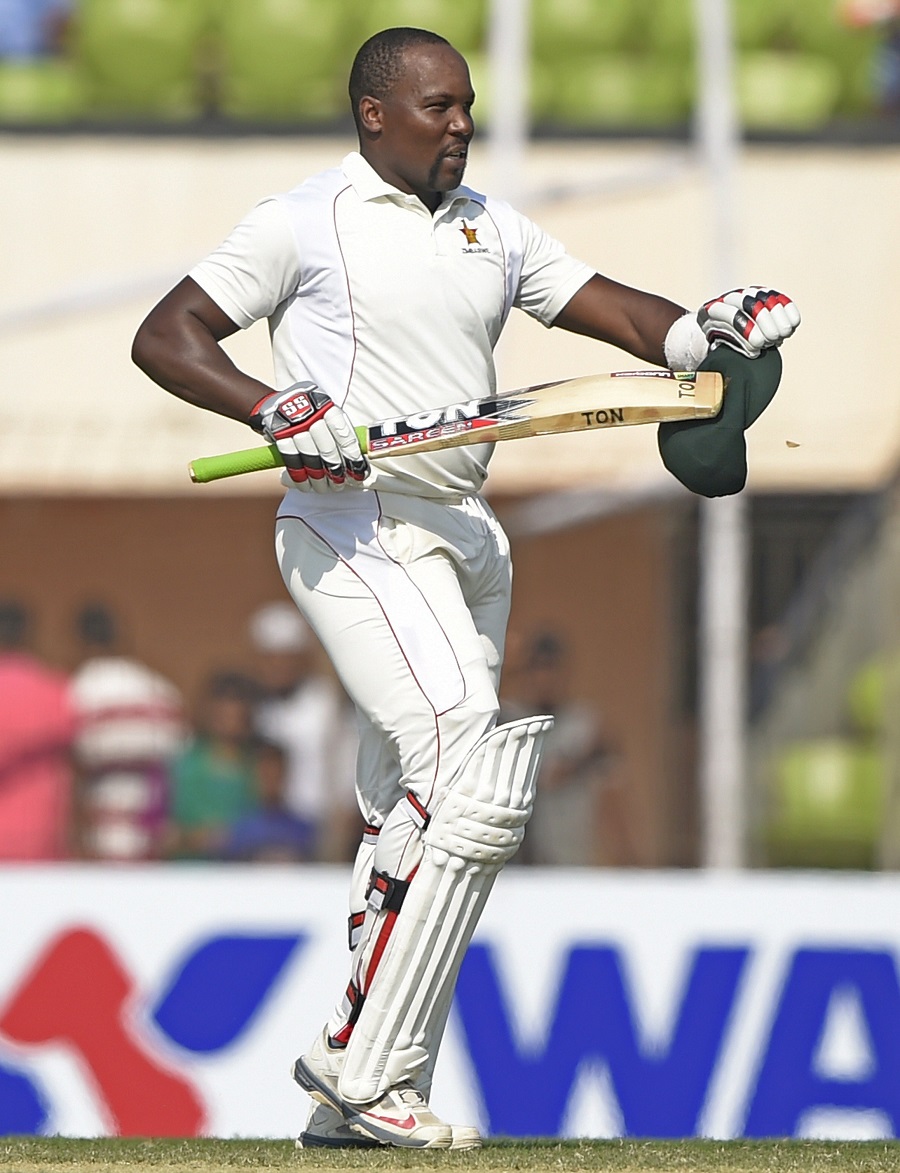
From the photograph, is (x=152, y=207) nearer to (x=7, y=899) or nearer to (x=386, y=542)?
(x=7, y=899)

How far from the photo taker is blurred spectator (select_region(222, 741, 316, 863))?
325 inches

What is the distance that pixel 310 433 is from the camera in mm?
3635

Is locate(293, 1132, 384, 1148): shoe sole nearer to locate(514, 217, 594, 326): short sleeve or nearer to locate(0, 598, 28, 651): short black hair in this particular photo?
locate(514, 217, 594, 326): short sleeve

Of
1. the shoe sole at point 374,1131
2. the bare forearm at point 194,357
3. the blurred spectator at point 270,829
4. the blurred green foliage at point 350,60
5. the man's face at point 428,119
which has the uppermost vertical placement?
the blurred green foliage at point 350,60

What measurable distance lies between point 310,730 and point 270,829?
Result: 48 cm

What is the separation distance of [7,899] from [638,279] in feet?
14.6

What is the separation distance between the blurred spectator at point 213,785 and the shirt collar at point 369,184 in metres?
4.56

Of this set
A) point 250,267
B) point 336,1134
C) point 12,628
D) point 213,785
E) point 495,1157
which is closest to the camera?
point 495,1157

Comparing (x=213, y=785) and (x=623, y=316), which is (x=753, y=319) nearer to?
(x=623, y=316)

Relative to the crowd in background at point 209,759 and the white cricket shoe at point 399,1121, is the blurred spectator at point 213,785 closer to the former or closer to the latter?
the crowd in background at point 209,759

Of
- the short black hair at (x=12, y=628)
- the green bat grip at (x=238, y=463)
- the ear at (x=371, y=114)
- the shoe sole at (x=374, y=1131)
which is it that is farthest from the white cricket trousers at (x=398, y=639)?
the short black hair at (x=12, y=628)

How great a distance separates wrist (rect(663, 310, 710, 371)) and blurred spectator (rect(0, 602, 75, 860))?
15.3 ft

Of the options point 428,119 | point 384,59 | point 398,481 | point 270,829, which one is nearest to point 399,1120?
point 398,481

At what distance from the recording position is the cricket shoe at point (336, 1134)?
3.86 metres
